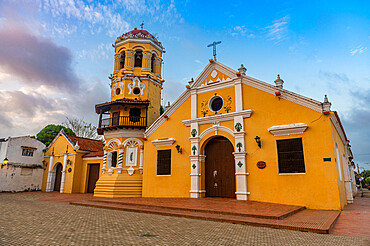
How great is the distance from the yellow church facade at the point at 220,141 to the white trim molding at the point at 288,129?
0.04m

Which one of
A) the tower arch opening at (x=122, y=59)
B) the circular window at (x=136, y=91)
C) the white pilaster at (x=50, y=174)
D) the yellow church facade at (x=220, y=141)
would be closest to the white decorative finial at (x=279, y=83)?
the yellow church facade at (x=220, y=141)

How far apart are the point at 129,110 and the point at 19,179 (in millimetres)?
13600

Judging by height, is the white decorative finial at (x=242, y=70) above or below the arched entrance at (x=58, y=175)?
above

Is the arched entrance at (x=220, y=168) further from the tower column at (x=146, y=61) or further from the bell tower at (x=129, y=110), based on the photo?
the tower column at (x=146, y=61)

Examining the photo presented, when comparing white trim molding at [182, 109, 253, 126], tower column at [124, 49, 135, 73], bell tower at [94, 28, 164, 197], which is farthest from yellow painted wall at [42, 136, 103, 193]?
white trim molding at [182, 109, 253, 126]

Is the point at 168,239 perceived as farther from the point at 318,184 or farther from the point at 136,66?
the point at 136,66

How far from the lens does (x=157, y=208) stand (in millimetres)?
10398

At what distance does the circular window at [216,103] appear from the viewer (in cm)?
1417

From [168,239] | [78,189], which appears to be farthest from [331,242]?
[78,189]

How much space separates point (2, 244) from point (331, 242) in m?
6.80

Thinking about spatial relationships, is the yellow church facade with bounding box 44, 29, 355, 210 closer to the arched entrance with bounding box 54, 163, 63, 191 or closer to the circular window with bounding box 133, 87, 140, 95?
the circular window with bounding box 133, 87, 140, 95

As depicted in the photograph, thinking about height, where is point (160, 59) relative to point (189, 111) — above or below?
above

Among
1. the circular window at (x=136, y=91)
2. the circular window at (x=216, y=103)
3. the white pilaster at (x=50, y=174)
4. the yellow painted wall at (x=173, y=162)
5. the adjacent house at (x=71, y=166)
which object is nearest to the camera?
the circular window at (x=216, y=103)

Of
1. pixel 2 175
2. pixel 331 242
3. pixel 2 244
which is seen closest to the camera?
pixel 2 244
